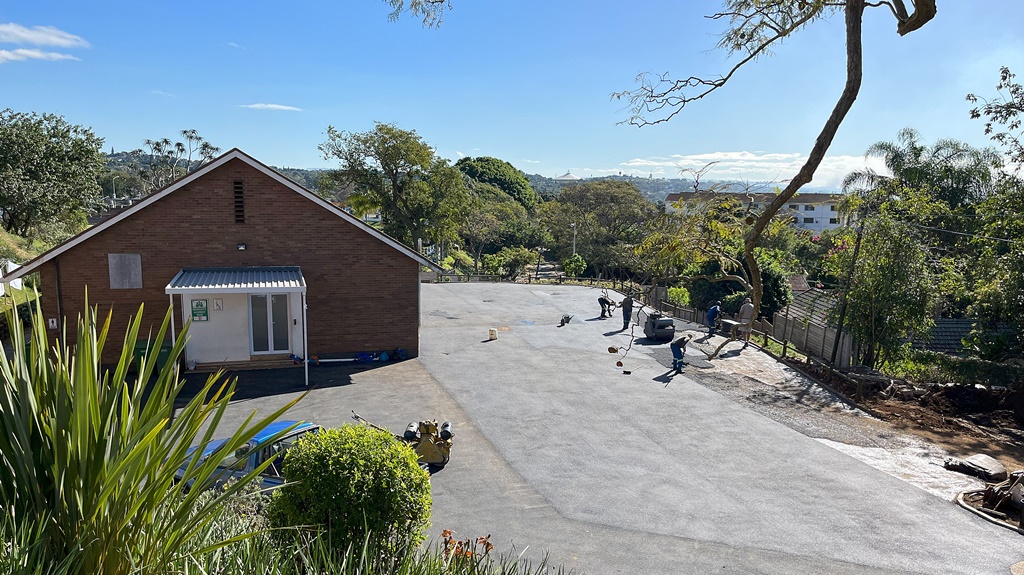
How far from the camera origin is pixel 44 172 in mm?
35438

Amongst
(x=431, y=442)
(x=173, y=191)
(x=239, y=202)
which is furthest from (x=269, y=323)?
(x=431, y=442)

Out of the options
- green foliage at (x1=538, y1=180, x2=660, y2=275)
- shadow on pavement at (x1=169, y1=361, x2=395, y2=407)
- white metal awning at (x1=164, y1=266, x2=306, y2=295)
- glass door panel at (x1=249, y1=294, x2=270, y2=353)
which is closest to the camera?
shadow on pavement at (x1=169, y1=361, x2=395, y2=407)

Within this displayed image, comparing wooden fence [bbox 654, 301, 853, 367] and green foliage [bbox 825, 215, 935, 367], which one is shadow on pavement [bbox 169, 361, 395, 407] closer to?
wooden fence [bbox 654, 301, 853, 367]

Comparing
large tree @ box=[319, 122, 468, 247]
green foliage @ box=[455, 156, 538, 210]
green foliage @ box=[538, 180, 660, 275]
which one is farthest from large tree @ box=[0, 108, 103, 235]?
green foliage @ box=[455, 156, 538, 210]

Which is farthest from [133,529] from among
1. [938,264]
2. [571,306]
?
[571,306]

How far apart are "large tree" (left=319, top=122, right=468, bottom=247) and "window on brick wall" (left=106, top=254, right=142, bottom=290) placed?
22214 mm

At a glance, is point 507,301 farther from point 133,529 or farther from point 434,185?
point 133,529

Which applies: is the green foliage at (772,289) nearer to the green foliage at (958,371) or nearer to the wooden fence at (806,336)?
the wooden fence at (806,336)

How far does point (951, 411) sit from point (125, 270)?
69.3ft

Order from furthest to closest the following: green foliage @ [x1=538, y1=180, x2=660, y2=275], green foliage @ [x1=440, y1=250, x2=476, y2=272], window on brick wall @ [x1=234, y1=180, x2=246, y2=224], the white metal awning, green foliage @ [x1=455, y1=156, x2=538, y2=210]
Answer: green foliage @ [x1=455, y1=156, x2=538, y2=210] < green foliage @ [x1=440, y1=250, x2=476, y2=272] < green foliage @ [x1=538, y1=180, x2=660, y2=275] < window on brick wall @ [x1=234, y1=180, x2=246, y2=224] < the white metal awning

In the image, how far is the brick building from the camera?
17078 mm

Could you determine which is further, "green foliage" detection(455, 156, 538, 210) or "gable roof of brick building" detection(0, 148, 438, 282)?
"green foliage" detection(455, 156, 538, 210)

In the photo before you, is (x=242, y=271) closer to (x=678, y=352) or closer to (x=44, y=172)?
(x=678, y=352)

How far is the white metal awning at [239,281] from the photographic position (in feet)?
53.3
